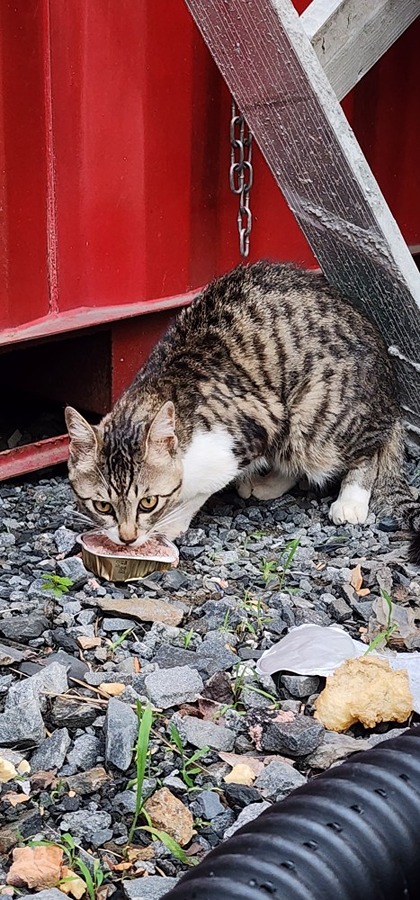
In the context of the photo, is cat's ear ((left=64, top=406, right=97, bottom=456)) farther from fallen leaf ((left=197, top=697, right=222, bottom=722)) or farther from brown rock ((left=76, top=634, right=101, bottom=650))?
fallen leaf ((left=197, top=697, right=222, bottom=722))

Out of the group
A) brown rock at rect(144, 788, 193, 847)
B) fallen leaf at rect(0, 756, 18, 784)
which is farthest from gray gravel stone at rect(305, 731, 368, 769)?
fallen leaf at rect(0, 756, 18, 784)

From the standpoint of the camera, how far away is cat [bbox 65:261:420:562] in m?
3.94

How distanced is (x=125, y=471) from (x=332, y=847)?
6.76ft

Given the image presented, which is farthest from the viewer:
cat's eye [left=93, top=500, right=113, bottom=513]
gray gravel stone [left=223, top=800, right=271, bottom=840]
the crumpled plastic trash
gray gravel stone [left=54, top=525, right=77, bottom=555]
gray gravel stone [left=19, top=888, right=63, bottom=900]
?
gray gravel stone [left=54, top=525, right=77, bottom=555]

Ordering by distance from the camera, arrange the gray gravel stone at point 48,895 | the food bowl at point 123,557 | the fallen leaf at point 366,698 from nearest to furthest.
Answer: the gray gravel stone at point 48,895
the fallen leaf at point 366,698
the food bowl at point 123,557

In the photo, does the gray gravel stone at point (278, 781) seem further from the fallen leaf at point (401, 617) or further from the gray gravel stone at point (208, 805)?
the fallen leaf at point (401, 617)

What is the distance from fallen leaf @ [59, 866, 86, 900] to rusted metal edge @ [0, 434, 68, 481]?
7.30ft

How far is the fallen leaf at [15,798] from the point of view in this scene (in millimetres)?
2424

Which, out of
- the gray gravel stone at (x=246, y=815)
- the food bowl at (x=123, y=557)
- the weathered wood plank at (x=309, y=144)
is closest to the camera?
the gray gravel stone at (x=246, y=815)

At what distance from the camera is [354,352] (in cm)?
411

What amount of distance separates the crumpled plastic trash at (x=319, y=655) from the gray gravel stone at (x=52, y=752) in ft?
1.98

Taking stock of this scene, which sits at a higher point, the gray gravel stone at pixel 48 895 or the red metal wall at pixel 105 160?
the red metal wall at pixel 105 160

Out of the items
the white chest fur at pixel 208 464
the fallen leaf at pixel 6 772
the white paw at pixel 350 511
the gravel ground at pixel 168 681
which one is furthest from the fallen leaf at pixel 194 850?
the white paw at pixel 350 511

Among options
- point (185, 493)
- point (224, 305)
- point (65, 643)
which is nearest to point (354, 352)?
point (224, 305)
